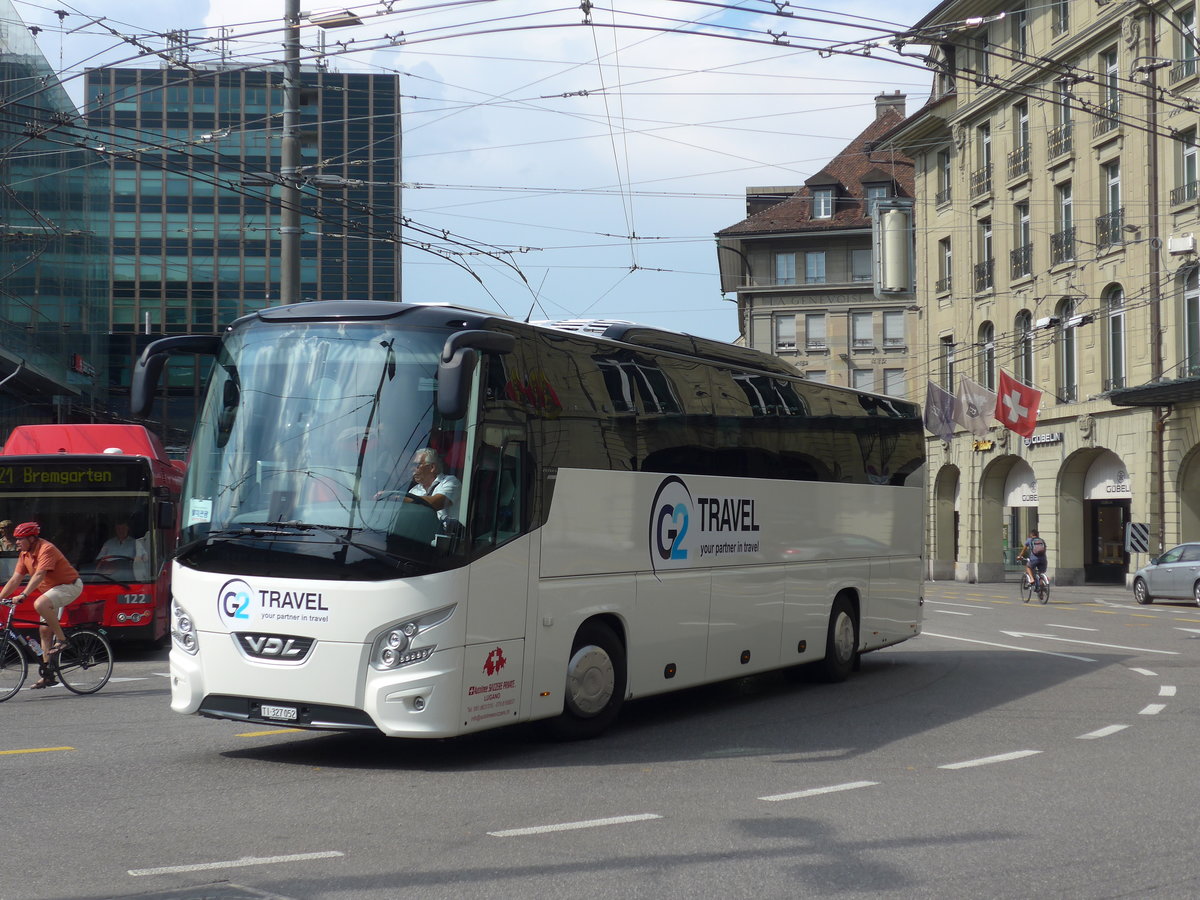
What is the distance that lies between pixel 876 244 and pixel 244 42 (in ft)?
115

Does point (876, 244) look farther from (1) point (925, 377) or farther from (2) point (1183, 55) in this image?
(2) point (1183, 55)

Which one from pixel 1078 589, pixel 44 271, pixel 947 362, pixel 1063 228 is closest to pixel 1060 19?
pixel 1063 228

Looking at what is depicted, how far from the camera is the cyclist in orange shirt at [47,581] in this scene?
545 inches

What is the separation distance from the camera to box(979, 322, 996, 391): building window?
157ft

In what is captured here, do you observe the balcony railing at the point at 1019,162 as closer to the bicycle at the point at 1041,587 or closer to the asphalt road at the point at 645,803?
the bicycle at the point at 1041,587

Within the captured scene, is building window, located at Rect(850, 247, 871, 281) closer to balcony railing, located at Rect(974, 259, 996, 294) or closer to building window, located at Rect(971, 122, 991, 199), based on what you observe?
building window, located at Rect(971, 122, 991, 199)

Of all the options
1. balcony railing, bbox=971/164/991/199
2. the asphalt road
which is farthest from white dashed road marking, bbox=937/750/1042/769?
balcony railing, bbox=971/164/991/199

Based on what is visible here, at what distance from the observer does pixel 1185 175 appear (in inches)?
1481

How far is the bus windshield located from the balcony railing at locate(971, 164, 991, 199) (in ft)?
137

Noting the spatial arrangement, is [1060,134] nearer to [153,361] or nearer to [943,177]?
[943,177]

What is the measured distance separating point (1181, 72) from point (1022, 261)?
917 centimetres

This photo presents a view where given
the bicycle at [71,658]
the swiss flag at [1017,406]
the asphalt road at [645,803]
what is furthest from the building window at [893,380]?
the bicycle at [71,658]

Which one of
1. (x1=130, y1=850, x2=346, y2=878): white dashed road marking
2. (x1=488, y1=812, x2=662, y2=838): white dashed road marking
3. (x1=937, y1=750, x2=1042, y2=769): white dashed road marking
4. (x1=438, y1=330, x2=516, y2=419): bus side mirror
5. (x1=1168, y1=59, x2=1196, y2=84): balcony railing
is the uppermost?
(x1=1168, y1=59, x2=1196, y2=84): balcony railing

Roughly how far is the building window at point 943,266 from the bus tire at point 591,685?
42.7m
